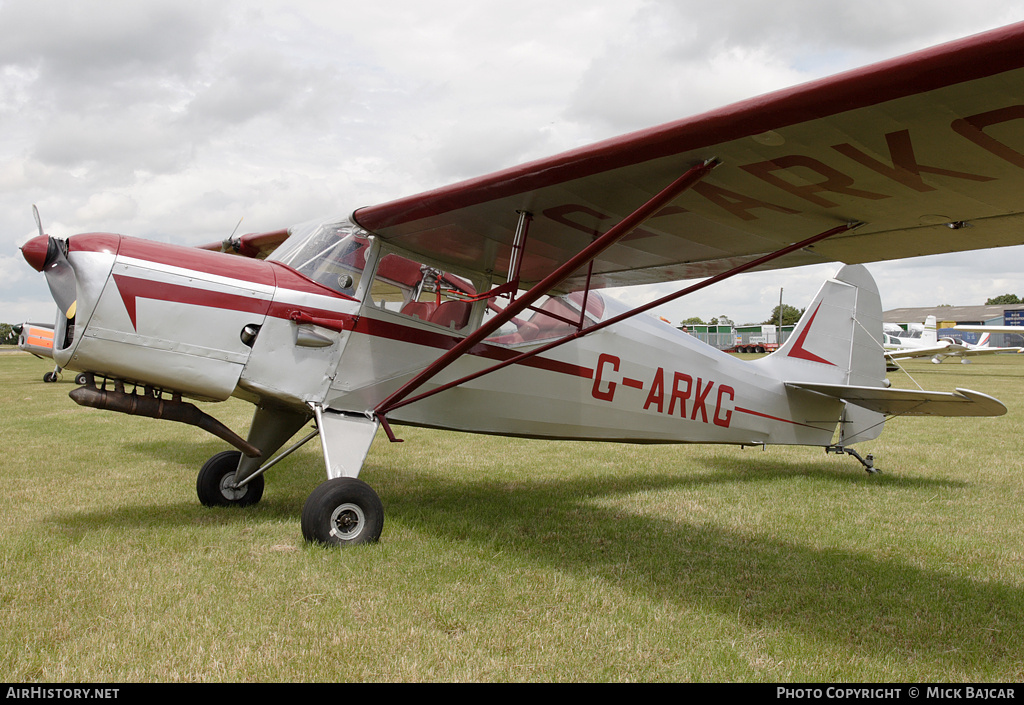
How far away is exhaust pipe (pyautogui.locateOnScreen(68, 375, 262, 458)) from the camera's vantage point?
4.20 meters

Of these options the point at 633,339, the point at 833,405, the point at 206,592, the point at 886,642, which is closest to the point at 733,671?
the point at 886,642

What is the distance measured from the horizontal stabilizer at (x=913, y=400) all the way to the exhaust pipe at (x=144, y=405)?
507cm

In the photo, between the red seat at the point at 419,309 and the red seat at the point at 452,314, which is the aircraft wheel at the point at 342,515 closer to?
the red seat at the point at 419,309

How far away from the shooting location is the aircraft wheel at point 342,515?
13.8 ft

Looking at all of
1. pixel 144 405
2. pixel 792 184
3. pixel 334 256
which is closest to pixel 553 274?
pixel 792 184

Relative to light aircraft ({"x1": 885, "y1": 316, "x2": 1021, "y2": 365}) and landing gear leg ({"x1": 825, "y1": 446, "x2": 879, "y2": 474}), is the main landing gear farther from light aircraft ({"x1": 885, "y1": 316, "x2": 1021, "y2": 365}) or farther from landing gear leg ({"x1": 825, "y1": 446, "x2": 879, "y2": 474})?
light aircraft ({"x1": 885, "y1": 316, "x2": 1021, "y2": 365})

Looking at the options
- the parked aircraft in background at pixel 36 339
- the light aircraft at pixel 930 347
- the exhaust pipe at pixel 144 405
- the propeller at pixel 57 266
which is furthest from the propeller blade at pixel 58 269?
the light aircraft at pixel 930 347

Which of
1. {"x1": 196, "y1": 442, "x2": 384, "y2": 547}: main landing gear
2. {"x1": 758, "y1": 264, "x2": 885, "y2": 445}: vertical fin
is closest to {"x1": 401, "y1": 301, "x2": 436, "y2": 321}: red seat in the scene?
{"x1": 196, "y1": 442, "x2": 384, "y2": 547}: main landing gear

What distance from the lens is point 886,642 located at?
10.4ft

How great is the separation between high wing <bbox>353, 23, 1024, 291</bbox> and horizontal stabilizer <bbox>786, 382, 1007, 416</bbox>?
5.01ft

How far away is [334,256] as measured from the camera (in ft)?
16.2

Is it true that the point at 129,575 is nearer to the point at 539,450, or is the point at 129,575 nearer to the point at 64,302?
the point at 64,302

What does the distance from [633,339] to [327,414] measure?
273cm

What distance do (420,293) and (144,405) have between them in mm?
2058
